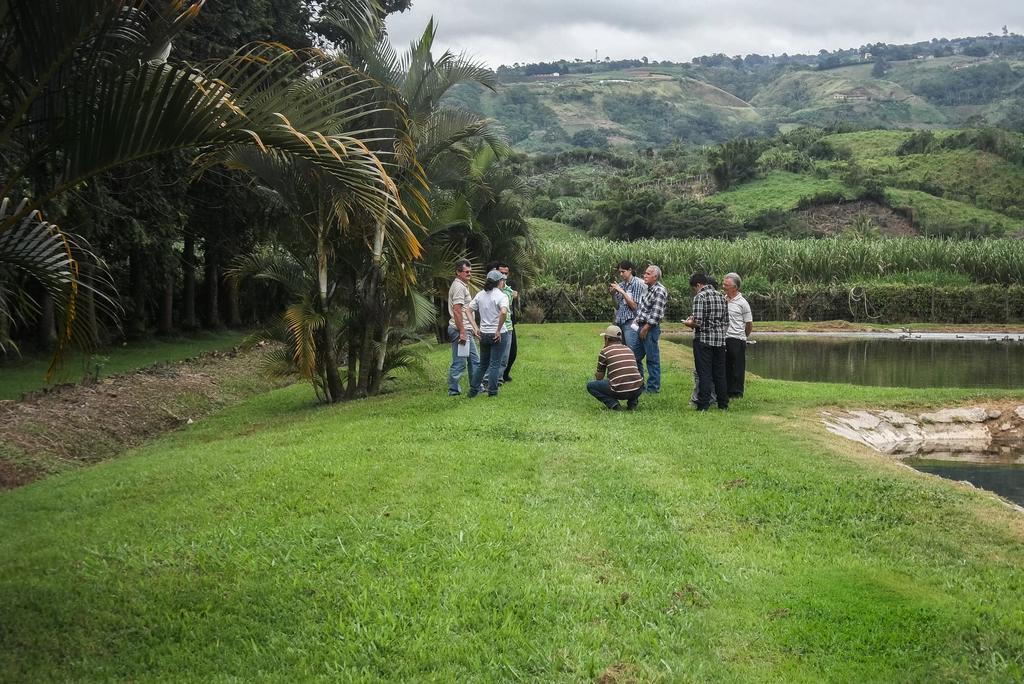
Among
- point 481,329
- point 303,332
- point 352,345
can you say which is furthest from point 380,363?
point 481,329

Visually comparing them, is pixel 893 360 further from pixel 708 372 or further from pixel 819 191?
pixel 819 191

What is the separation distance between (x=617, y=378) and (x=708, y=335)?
1403 millimetres

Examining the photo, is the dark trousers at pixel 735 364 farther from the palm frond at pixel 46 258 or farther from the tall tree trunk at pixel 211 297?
the tall tree trunk at pixel 211 297

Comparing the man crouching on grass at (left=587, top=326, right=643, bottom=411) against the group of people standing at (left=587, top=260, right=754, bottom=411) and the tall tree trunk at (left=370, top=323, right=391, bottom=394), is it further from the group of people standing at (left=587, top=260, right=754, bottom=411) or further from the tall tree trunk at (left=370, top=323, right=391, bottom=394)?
the tall tree trunk at (left=370, top=323, right=391, bottom=394)

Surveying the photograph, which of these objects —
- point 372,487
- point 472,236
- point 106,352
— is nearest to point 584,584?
point 372,487

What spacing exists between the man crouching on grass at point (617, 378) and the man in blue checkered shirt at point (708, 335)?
3.06 feet

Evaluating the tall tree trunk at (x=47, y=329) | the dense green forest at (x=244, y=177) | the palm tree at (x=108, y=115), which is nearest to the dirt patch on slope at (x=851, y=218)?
the dense green forest at (x=244, y=177)

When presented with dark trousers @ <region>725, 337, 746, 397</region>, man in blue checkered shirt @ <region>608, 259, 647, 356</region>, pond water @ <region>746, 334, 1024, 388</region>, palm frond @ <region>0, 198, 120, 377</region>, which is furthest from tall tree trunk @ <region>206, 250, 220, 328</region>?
palm frond @ <region>0, 198, 120, 377</region>

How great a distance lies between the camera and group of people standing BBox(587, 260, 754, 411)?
41.2 feet

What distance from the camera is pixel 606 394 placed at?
12.7 meters

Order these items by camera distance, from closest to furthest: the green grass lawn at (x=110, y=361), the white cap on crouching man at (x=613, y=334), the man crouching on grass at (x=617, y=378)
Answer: the man crouching on grass at (x=617, y=378), the white cap on crouching man at (x=613, y=334), the green grass lawn at (x=110, y=361)

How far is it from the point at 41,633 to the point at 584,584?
3090 mm

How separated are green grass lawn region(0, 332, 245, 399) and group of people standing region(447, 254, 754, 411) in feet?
17.6

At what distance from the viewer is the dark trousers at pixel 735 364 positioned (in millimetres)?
13812
